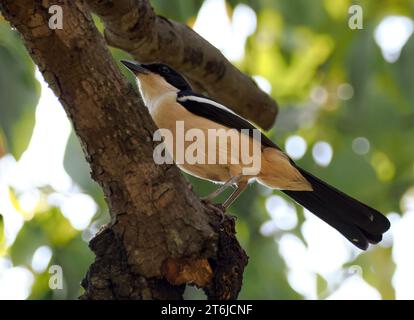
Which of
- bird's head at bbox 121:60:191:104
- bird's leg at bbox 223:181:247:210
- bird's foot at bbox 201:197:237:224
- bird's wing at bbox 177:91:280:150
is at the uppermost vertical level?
bird's head at bbox 121:60:191:104

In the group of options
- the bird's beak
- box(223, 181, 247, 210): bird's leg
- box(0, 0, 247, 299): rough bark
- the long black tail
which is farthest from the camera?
the bird's beak

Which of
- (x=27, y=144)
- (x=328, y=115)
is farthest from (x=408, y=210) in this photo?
(x=27, y=144)

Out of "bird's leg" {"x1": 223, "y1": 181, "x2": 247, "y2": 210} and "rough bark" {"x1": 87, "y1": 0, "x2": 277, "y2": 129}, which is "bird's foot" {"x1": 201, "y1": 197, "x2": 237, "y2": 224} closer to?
"bird's leg" {"x1": 223, "y1": 181, "x2": 247, "y2": 210}

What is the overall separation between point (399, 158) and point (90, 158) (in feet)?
12.1

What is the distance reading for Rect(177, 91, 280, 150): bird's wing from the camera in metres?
5.44

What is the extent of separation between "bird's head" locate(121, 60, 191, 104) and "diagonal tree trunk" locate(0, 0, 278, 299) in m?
1.71

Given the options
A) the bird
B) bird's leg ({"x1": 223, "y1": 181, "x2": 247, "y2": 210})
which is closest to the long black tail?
the bird

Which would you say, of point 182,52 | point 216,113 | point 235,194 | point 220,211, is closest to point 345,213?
point 235,194

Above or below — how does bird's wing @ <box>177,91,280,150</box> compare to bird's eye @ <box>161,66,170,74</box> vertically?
below

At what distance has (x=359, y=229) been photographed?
5.43 m

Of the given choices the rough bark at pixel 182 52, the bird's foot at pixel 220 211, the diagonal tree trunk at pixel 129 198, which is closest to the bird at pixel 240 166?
the rough bark at pixel 182 52

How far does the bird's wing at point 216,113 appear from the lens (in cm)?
544

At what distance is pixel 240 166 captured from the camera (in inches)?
216
